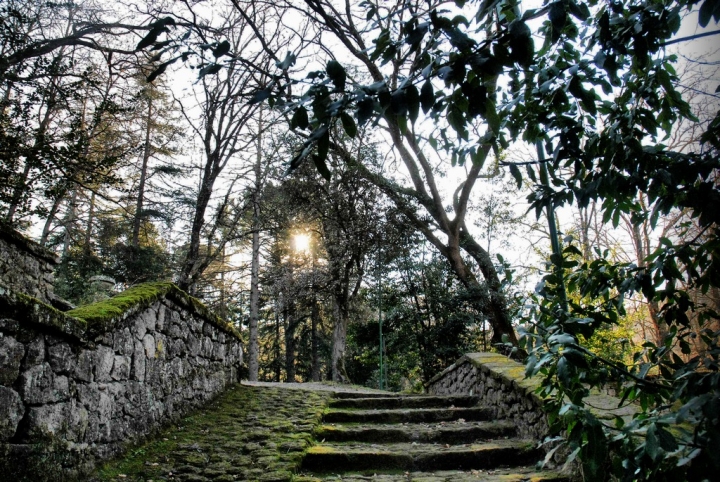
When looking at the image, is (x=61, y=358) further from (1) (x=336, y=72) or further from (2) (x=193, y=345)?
(1) (x=336, y=72)

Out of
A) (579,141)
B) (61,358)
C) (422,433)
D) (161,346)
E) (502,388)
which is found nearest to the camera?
(579,141)

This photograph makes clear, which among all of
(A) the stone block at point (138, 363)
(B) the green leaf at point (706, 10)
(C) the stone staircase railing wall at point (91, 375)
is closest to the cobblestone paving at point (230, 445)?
(C) the stone staircase railing wall at point (91, 375)

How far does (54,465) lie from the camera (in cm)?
285

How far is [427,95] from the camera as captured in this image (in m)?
1.04

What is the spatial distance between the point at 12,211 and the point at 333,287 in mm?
A: 6824

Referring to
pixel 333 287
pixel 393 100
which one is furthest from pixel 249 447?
pixel 333 287

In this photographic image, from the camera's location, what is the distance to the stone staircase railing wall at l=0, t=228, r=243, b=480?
8.83 ft

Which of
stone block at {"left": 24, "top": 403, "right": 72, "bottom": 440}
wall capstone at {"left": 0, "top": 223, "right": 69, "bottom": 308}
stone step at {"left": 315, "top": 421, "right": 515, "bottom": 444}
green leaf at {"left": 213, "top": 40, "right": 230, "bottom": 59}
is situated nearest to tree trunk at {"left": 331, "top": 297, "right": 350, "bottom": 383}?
wall capstone at {"left": 0, "top": 223, "right": 69, "bottom": 308}

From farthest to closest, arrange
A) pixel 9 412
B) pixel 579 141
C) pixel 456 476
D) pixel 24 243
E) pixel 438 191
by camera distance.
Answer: pixel 438 191
pixel 24 243
pixel 456 476
pixel 9 412
pixel 579 141

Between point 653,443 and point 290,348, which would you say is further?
point 290,348

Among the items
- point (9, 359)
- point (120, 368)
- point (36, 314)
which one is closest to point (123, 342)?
point (120, 368)

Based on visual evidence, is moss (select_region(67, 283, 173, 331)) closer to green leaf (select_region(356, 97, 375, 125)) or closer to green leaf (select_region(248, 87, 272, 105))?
green leaf (select_region(248, 87, 272, 105))

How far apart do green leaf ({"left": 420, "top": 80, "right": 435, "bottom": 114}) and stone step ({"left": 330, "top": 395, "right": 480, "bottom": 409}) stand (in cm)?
537

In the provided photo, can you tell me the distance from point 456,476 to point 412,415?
5.37 feet
